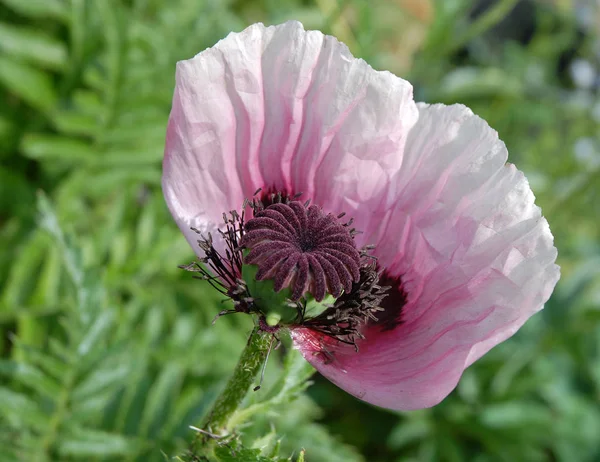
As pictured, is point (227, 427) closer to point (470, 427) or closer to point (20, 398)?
point (20, 398)

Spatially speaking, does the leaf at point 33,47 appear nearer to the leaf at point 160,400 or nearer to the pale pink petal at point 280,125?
the leaf at point 160,400

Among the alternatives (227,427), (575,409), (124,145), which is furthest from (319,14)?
(227,427)

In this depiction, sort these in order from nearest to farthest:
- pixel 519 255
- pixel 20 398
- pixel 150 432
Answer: pixel 519 255, pixel 20 398, pixel 150 432

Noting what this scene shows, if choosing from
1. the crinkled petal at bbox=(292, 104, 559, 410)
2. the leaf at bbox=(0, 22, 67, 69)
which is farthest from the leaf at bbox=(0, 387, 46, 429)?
the leaf at bbox=(0, 22, 67, 69)

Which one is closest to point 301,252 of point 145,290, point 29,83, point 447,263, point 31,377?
point 447,263

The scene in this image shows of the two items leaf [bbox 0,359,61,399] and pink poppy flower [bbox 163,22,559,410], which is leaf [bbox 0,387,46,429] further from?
pink poppy flower [bbox 163,22,559,410]

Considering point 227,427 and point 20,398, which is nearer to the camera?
point 227,427

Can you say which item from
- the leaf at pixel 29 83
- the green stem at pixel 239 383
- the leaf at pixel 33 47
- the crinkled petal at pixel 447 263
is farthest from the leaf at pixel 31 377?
the leaf at pixel 33 47
